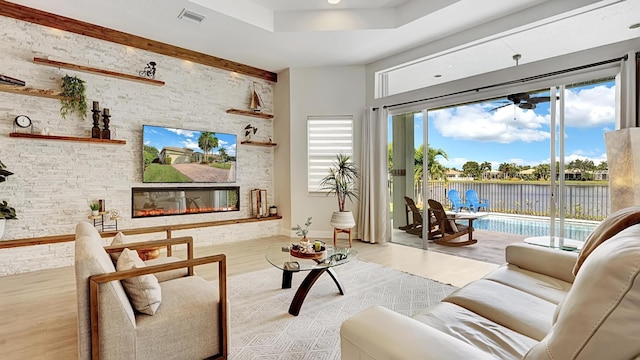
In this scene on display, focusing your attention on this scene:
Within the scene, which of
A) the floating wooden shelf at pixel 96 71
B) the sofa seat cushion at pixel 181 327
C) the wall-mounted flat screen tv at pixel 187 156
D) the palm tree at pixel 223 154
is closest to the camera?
the sofa seat cushion at pixel 181 327

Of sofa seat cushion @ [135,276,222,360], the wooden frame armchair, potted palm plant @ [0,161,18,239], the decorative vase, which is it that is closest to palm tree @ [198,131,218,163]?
potted palm plant @ [0,161,18,239]

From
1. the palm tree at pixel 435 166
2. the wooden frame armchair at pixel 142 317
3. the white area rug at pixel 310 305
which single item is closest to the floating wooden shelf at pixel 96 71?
the wooden frame armchair at pixel 142 317

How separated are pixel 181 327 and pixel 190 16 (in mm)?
3718

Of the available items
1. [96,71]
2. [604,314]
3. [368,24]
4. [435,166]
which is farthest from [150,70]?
[604,314]

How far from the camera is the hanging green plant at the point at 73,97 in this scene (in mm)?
3995

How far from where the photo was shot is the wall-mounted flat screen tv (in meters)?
4.74

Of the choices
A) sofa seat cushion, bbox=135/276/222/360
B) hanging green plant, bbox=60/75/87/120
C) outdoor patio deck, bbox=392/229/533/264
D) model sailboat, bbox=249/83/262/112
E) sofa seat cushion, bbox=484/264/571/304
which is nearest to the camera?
sofa seat cushion, bbox=135/276/222/360

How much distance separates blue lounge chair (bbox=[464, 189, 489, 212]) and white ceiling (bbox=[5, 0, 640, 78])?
6.32ft

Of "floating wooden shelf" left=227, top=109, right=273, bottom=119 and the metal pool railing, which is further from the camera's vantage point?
"floating wooden shelf" left=227, top=109, right=273, bottom=119

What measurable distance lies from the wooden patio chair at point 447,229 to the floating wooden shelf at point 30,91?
5524mm

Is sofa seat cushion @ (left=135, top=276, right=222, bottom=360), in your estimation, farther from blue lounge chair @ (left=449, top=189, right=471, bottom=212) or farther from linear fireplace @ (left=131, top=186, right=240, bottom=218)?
blue lounge chair @ (left=449, top=189, right=471, bottom=212)

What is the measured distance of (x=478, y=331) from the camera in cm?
143

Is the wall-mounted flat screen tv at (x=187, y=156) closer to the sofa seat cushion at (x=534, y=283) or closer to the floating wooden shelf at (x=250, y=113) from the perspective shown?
the floating wooden shelf at (x=250, y=113)

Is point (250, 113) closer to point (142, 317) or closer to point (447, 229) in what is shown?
point (447, 229)
